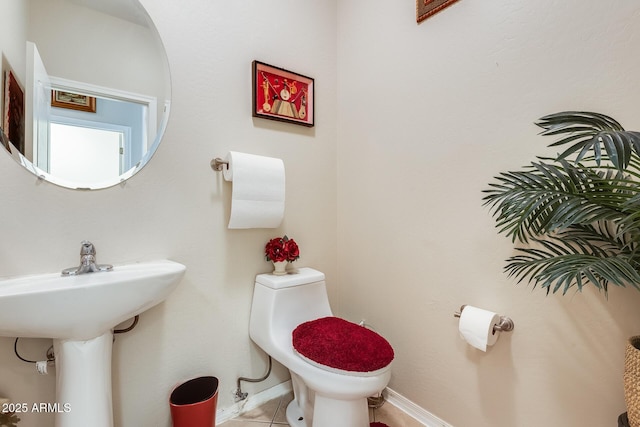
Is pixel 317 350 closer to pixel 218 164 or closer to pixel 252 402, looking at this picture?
pixel 252 402

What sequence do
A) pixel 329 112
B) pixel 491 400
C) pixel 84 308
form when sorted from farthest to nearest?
pixel 329 112
pixel 491 400
pixel 84 308

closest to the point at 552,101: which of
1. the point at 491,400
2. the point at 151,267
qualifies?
the point at 491,400

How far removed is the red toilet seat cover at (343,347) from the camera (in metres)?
1.04

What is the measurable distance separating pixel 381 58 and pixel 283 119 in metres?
0.60

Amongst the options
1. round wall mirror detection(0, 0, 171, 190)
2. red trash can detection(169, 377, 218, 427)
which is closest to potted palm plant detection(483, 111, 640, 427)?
red trash can detection(169, 377, 218, 427)

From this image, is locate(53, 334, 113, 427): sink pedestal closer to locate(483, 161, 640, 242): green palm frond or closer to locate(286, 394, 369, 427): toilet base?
locate(286, 394, 369, 427): toilet base

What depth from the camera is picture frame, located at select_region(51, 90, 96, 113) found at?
1051 millimetres

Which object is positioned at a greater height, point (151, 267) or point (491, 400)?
point (151, 267)

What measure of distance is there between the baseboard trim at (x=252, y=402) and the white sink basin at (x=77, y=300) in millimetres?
710

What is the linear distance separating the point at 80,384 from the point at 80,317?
0.79 ft

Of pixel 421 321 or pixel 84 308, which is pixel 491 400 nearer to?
pixel 421 321

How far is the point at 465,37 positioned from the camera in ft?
3.81

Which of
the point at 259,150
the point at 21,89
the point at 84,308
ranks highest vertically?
the point at 21,89

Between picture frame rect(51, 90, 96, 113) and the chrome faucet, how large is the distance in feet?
1.67
